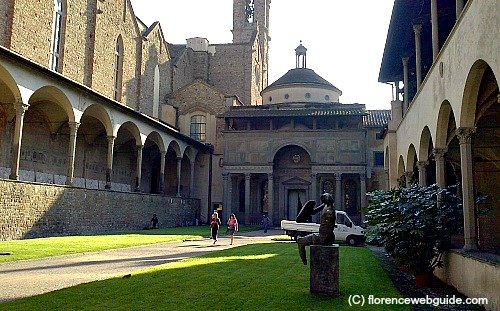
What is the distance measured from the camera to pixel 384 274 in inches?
438

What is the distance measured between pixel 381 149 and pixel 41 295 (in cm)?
3286

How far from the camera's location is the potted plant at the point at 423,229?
9727 mm

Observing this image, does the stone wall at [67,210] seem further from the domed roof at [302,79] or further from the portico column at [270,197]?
the domed roof at [302,79]

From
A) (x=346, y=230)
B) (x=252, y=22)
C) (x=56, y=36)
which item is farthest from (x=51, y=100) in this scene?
(x=252, y=22)

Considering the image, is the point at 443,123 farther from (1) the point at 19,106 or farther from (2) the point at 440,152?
(1) the point at 19,106

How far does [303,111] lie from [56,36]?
62.0 feet

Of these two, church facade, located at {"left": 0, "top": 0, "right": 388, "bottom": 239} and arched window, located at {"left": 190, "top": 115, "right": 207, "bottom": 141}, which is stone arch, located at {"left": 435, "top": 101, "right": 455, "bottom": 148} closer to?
church facade, located at {"left": 0, "top": 0, "right": 388, "bottom": 239}

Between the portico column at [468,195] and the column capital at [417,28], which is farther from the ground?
the column capital at [417,28]

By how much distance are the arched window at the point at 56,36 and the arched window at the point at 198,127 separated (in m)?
16.6

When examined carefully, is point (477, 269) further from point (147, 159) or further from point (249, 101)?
point (249, 101)

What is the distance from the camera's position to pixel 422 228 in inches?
380

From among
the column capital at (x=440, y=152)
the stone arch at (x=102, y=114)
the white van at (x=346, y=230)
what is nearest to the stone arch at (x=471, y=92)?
the column capital at (x=440, y=152)

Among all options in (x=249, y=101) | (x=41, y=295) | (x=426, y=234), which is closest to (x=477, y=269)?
(x=426, y=234)

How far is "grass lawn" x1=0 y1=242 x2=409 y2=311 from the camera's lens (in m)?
6.92
